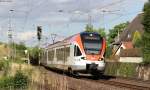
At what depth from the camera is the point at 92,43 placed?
34.2 metres

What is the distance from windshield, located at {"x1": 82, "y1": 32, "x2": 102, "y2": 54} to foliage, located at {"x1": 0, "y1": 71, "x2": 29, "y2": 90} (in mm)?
5937

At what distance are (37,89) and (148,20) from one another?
2960 centimetres

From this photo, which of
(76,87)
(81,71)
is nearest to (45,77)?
(76,87)

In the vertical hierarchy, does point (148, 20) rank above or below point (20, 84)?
above

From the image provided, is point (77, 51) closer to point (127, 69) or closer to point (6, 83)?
point (6, 83)

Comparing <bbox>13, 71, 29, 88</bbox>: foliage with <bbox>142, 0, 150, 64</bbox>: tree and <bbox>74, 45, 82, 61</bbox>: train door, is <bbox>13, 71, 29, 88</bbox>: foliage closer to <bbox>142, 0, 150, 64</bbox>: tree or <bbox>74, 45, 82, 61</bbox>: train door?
<bbox>74, 45, 82, 61</bbox>: train door

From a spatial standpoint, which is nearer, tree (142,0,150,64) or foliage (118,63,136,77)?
foliage (118,63,136,77)

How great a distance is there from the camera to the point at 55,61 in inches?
1766

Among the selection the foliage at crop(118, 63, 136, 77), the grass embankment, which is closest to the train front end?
the grass embankment

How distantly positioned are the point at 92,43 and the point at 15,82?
7.70 m

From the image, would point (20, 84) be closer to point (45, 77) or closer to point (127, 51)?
point (45, 77)

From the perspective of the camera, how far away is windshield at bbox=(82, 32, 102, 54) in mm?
33781

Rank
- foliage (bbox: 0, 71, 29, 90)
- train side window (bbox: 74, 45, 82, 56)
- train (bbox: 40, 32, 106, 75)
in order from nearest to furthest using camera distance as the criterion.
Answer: foliage (bbox: 0, 71, 29, 90), train (bbox: 40, 32, 106, 75), train side window (bbox: 74, 45, 82, 56)

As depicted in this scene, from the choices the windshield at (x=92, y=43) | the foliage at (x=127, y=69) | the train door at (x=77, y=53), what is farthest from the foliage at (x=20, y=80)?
the foliage at (x=127, y=69)
